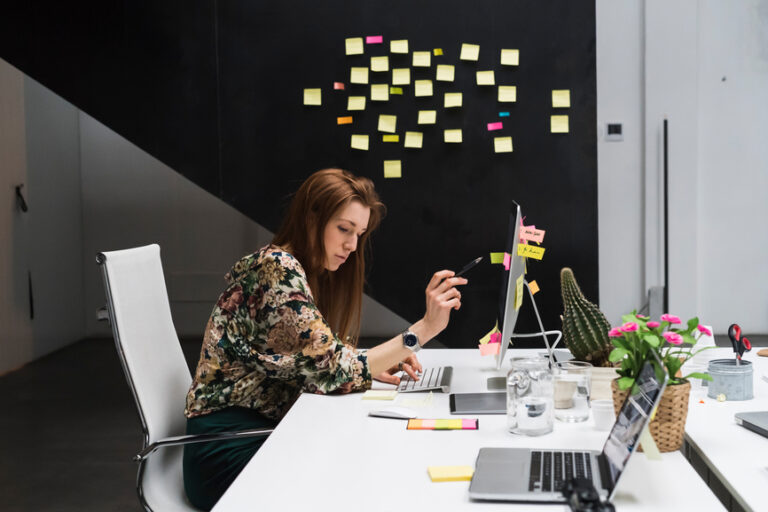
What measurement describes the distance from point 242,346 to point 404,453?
22.9 inches

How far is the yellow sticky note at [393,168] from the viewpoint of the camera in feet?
11.8

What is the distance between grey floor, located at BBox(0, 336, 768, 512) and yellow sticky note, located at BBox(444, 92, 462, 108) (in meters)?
2.25

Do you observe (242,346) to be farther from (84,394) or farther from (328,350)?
(84,394)

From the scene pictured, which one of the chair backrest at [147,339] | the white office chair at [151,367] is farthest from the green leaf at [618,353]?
the chair backrest at [147,339]

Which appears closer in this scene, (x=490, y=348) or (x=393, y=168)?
(x=490, y=348)

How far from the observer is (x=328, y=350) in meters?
1.70

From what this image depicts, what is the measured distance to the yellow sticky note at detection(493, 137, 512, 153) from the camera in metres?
3.54

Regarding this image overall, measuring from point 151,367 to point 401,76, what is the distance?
224 centimetres

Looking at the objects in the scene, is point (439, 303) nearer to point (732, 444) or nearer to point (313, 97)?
point (732, 444)

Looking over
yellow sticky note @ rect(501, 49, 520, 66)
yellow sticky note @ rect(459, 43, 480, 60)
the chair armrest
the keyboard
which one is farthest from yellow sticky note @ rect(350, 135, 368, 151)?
the chair armrest

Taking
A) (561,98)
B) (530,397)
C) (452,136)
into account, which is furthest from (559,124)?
(530,397)

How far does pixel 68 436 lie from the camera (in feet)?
12.3

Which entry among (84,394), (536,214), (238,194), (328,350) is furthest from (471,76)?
(84,394)

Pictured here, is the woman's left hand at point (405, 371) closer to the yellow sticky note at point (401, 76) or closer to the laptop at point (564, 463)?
the laptop at point (564, 463)
